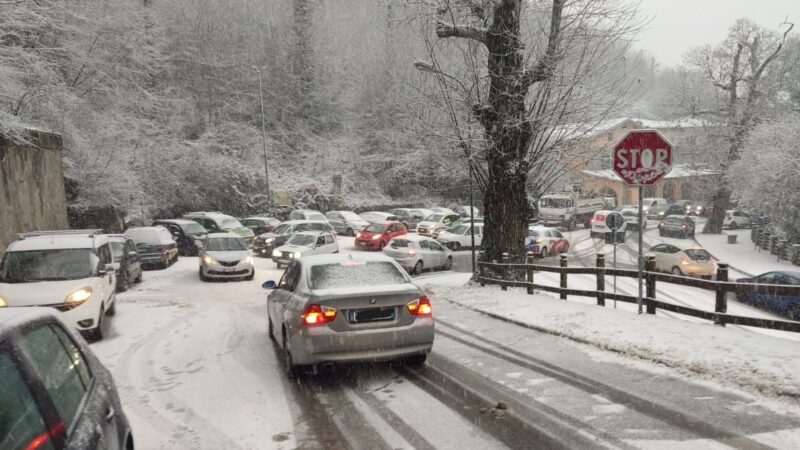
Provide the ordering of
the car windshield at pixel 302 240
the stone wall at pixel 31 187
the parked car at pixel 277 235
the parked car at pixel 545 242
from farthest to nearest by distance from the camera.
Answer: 1. the parked car at pixel 545 242
2. the parked car at pixel 277 235
3. the car windshield at pixel 302 240
4. the stone wall at pixel 31 187

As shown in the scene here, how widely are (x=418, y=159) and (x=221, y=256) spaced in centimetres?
3552

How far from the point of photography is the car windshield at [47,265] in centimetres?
895

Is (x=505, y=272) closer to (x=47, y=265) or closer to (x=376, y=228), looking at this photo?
(x=47, y=265)

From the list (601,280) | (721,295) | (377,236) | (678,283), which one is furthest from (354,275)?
(377,236)

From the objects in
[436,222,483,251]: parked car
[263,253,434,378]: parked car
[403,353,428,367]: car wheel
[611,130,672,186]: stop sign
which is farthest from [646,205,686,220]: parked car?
[263,253,434,378]: parked car

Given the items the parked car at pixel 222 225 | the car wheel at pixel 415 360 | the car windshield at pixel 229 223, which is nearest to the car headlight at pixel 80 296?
the car wheel at pixel 415 360

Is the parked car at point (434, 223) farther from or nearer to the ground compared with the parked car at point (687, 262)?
farther from the ground

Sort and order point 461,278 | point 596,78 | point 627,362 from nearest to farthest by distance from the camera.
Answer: point 627,362 → point 596,78 → point 461,278

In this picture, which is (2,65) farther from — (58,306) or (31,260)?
(58,306)

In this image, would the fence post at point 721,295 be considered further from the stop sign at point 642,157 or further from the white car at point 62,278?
the white car at point 62,278

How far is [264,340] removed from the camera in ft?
28.7

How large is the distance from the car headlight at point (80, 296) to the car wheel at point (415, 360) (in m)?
5.63

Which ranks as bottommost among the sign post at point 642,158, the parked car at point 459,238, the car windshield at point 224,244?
the parked car at point 459,238

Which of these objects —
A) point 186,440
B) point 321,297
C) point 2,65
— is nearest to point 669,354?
point 321,297
